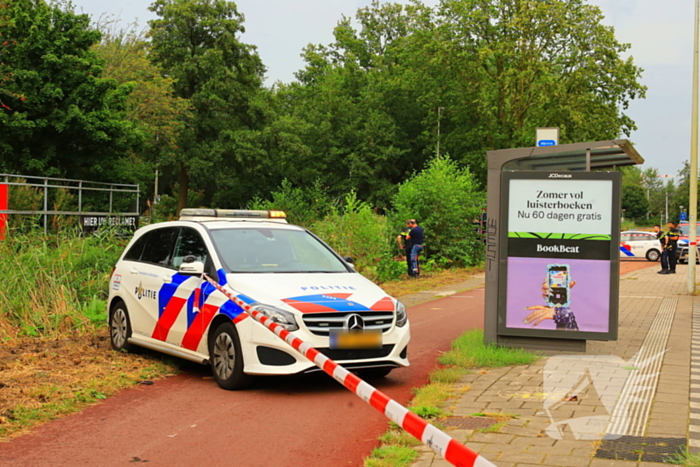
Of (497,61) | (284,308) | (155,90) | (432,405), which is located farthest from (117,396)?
(497,61)

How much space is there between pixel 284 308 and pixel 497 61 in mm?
38087

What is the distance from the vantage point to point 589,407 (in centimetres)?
616

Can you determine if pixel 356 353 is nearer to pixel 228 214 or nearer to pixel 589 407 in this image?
pixel 589 407

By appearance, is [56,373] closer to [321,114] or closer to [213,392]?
[213,392]

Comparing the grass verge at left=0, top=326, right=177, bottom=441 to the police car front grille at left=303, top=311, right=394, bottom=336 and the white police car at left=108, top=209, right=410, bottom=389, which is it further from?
the police car front grille at left=303, top=311, right=394, bottom=336

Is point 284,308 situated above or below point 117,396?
above

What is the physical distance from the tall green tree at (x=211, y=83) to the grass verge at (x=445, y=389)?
132ft

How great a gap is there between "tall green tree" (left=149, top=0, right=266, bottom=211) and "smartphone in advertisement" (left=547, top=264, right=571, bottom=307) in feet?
134

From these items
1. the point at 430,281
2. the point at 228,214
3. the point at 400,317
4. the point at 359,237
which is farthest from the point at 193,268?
the point at 359,237

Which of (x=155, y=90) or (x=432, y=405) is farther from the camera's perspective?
(x=155, y=90)

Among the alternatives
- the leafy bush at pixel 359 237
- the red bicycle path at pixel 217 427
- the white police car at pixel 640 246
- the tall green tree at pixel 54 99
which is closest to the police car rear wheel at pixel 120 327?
the red bicycle path at pixel 217 427

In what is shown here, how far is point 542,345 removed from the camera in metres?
8.88

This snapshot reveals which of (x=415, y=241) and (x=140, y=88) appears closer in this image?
(x=415, y=241)

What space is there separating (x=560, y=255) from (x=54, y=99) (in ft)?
80.3
